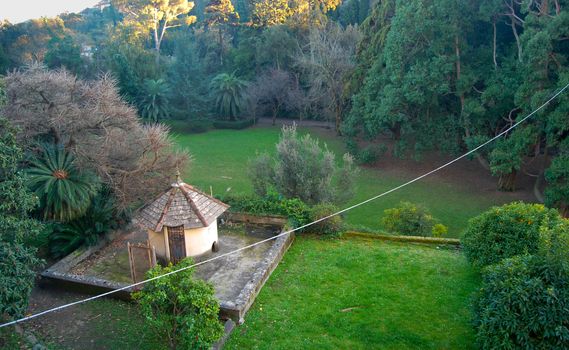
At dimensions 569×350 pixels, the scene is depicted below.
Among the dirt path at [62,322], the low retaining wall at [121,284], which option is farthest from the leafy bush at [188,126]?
the dirt path at [62,322]

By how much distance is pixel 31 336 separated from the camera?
9914 millimetres

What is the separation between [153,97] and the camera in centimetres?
3991

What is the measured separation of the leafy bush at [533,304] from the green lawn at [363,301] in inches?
45.0

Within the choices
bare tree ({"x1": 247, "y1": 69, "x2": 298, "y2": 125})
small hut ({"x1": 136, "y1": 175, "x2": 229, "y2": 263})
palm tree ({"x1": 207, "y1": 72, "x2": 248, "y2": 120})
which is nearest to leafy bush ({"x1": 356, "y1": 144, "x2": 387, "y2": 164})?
bare tree ({"x1": 247, "y1": 69, "x2": 298, "y2": 125})

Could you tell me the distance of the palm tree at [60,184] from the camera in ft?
41.9

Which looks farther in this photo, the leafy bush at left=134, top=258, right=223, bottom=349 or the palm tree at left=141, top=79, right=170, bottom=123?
the palm tree at left=141, top=79, right=170, bottom=123

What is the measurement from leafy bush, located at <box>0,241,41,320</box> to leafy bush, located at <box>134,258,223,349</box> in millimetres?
2617

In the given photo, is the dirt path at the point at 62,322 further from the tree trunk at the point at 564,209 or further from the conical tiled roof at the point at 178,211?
the tree trunk at the point at 564,209

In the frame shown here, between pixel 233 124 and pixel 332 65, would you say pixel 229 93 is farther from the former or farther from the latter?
pixel 332 65

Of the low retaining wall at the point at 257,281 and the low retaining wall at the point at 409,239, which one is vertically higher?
the low retaining wall at the point at 257,281

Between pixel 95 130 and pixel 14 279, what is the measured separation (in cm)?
689

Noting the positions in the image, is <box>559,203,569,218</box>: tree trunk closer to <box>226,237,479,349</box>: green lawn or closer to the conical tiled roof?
<box>226,237,479,349</box>: green lawn

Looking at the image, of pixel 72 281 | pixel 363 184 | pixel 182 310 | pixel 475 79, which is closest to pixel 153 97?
pixel 363 184

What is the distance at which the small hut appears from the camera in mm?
13031
